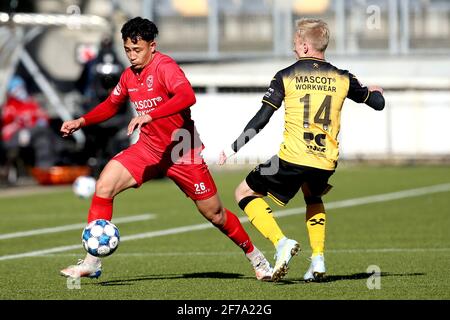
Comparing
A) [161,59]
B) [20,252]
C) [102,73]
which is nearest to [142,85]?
[161,59]

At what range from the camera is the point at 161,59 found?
10.6m

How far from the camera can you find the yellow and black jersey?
10.1 metres

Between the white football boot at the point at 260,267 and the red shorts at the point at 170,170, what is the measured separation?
0.65 metres

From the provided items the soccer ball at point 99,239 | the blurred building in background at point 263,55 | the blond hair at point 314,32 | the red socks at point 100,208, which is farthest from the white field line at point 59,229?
the blurred building in background at point 263,55

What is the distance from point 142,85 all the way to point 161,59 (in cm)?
28

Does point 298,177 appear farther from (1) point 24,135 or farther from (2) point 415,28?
(2) point 415,28

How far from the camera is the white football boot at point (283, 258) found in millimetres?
9805

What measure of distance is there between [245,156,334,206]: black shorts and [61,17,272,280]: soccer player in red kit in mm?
541

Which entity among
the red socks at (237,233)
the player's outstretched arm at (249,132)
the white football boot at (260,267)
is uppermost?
the player's outstretched arm at (249,132)

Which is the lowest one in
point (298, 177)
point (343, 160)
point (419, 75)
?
point (343, 160)

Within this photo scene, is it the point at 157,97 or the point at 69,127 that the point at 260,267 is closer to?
the point at 157,97

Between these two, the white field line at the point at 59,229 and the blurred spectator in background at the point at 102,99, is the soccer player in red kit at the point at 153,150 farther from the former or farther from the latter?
the blurred spectator in background at the point at 102,99

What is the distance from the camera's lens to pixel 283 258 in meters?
9.84

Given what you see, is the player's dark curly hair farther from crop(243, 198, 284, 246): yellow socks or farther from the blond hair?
crop(243, 198, 284, 246): yellow socks
